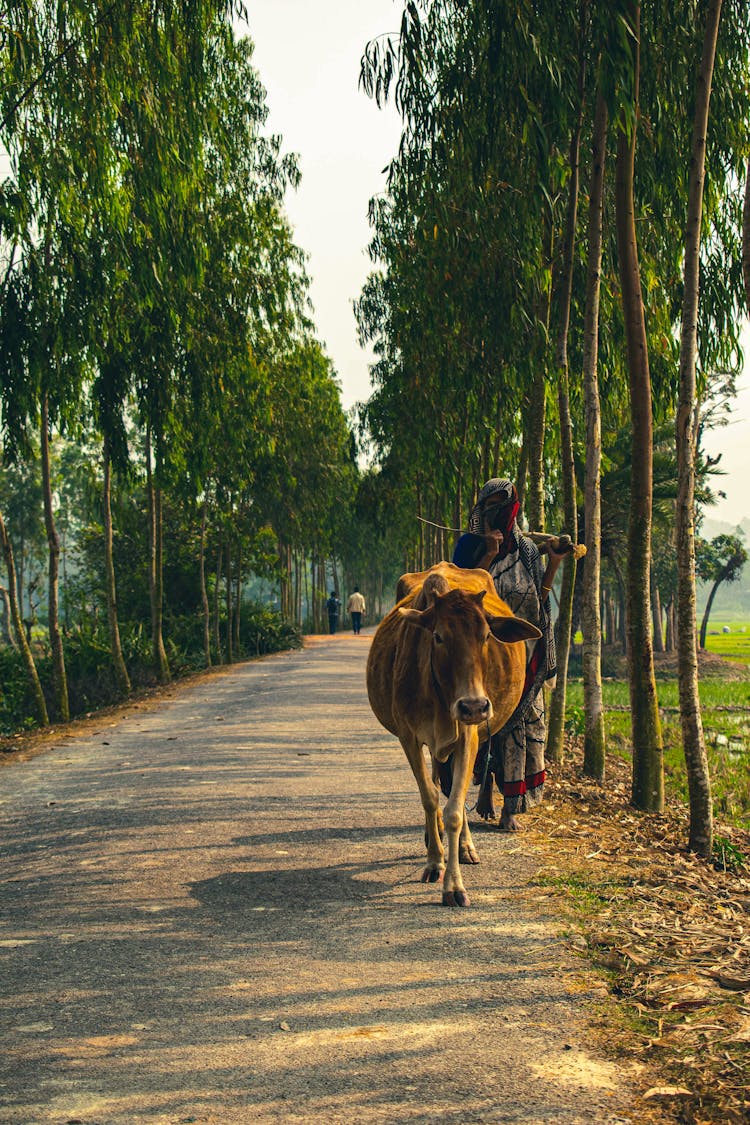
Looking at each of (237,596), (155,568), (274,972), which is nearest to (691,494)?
(274,972)

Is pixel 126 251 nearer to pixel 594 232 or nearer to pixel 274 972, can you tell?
pixel 594 232

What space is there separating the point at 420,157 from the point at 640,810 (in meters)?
6.23

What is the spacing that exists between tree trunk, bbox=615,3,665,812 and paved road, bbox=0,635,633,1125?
2.00m

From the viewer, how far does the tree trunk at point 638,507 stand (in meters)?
8.45

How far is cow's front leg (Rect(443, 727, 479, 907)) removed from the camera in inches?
226

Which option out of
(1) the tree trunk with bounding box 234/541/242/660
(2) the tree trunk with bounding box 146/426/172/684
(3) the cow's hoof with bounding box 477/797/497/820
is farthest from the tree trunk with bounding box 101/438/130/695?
(3) the cow's hoof with bounding box 477/797/497/820

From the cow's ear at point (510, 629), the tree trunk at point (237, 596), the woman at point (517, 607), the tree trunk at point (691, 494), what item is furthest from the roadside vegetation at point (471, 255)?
the tree trunk at point (237, 596)

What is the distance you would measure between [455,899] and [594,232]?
6.59 metres

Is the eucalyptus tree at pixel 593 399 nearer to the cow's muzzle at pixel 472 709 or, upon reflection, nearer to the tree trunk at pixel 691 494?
the tree trunk at pixel 691 494

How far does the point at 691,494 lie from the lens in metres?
7.50

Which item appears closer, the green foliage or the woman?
the woman

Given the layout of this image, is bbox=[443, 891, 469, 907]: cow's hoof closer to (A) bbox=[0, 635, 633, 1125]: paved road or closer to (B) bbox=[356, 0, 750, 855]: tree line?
(A) bbox=[0, 635, 633, 1125]: paved road

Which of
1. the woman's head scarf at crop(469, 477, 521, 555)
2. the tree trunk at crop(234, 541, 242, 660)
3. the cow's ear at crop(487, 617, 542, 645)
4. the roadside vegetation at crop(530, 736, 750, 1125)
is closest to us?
the roadside vegetation at crop(530, 736, 750, 1125)

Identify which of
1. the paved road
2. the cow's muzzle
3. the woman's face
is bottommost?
the paved road
